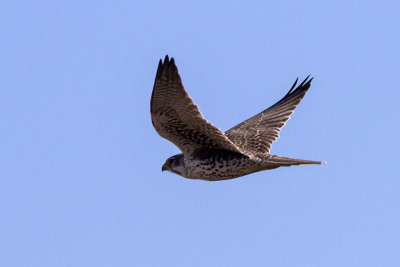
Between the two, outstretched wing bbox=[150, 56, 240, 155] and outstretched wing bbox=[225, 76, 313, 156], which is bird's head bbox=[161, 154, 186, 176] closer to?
outstretched wing bbox=[150, 56, 240, 155]

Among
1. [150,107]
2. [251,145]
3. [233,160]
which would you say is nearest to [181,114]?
[150,107]

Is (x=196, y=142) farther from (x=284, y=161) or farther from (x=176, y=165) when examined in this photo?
(x=284, y=161)

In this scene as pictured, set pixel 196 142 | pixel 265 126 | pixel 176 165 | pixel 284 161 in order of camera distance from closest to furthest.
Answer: pixel 284 161 → pixel 196 142 → pixel 176 165 → pixel 265 126

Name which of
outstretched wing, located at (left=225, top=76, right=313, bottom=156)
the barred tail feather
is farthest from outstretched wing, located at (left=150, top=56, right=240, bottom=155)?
outstretched wing, located at (left=225, top=76, right=313, bottom=156)

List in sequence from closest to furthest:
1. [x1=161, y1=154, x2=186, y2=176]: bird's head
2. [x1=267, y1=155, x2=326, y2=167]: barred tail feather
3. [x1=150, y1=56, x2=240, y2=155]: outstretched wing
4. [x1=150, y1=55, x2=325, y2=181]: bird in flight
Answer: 1. [x1=150, y1=56, x2=240, y2=155]: outstretched wing
2. [x1=150, y1=55, x2=325, y2=181]: bird in flight
3. [x1=267, y1=155, x2=326, y2=167]: barred tail feather
4. [x1=161, y1=154, x2=186, y2=176]: bird's head

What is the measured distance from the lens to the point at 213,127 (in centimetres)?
1038

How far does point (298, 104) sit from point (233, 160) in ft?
10.9

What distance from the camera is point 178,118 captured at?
10.5 meters

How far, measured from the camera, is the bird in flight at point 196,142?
9930mm

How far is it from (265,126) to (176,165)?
7.62 ft

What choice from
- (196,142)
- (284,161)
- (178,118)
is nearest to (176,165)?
(196,142)

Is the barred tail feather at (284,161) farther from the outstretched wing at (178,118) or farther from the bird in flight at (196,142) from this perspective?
the outstretched wing at (178,118)

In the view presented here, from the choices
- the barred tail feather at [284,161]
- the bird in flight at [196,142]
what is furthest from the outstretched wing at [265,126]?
the barred tail feather at [284,161]

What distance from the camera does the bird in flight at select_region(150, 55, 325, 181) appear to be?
32.6ft
